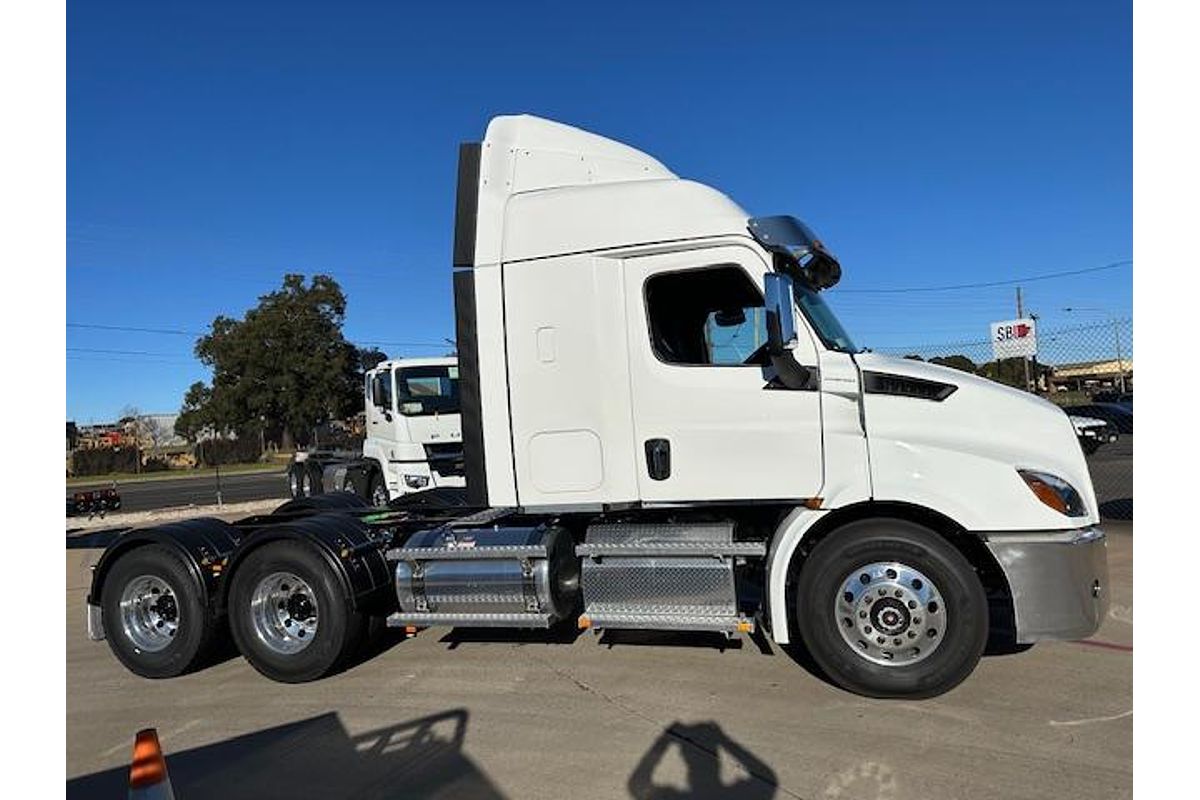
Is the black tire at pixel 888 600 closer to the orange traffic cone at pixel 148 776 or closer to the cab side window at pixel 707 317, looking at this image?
the cab side window at pixel 707 317

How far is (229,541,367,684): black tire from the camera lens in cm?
555

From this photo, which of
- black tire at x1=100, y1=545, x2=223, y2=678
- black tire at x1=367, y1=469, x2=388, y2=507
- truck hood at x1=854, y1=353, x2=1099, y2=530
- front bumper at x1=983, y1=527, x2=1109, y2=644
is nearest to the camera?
front bumper at x1=983, y1=527, x2=1109, y2=644

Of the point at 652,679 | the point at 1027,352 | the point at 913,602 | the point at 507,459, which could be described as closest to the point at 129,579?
the point at 507,459

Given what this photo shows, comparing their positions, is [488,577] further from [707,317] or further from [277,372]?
[277,372]

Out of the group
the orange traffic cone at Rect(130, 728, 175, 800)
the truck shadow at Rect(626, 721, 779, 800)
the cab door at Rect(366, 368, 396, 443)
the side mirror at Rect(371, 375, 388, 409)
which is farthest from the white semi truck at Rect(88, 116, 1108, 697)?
the side mirror at Rect(371, 375, 388, 409)

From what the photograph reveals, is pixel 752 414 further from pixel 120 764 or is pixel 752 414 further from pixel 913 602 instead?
pixel 120 764

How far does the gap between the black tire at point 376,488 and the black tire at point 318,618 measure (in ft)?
29.9

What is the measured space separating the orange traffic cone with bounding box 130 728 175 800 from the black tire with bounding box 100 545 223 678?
3.45 meters

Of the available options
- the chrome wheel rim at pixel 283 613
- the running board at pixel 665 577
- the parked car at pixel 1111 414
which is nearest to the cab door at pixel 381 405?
the chrome wheel rim at pixel 283 613

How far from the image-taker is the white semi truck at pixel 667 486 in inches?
185

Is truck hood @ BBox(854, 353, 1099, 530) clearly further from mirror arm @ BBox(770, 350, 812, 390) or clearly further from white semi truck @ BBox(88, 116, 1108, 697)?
mirror arm @ BBox(770, 350, 812, 390)

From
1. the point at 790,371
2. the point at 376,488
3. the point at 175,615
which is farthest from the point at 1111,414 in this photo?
the point at 175,615

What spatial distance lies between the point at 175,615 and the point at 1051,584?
5.93 m

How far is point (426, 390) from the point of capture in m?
14.0
